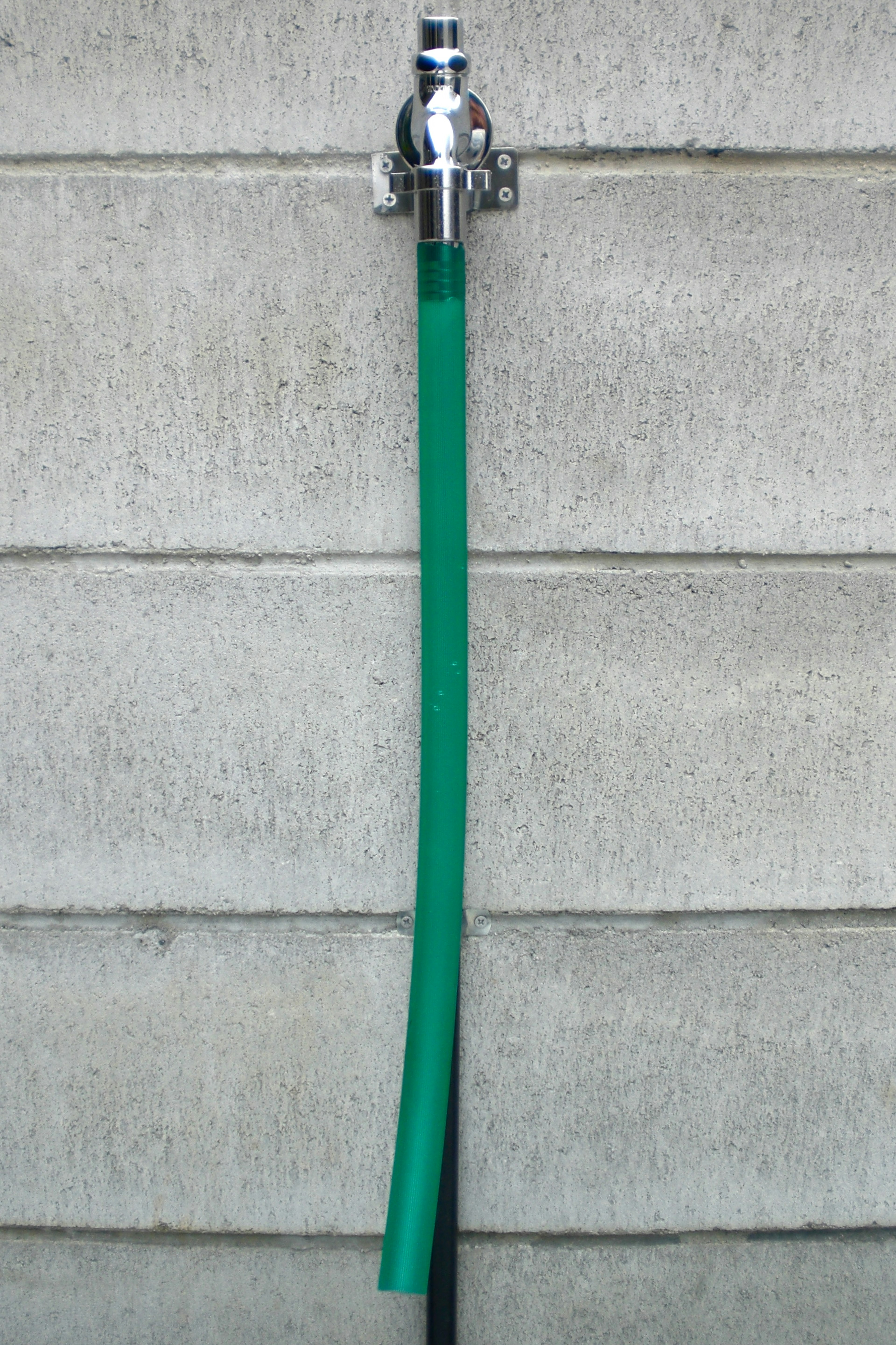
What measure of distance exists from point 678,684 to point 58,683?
83 centimetres

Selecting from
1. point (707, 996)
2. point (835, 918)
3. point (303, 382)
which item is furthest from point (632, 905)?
point (303, 382)

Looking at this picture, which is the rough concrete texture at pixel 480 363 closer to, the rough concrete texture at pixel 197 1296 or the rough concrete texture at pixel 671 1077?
the rough concrete texture at pixel 671 1077

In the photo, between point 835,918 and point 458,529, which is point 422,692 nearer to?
point 458,529

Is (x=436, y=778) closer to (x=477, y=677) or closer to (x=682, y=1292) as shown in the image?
(x=477, y=677)

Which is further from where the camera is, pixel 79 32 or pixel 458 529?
pixel 79 32

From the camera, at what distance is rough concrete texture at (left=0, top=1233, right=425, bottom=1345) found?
3.69ft

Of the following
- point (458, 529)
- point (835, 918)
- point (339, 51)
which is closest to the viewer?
point (458, 529)

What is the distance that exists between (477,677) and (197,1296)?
3.04ft

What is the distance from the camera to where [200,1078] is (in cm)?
113

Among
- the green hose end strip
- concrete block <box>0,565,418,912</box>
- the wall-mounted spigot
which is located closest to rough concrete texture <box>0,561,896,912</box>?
concrete block <box>0,565,418,912</box>

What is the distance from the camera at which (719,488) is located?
1083 millimetres

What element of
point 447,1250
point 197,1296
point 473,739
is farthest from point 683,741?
point 197,1296

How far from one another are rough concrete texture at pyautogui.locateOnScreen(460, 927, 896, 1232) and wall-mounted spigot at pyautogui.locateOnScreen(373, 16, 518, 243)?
87cm

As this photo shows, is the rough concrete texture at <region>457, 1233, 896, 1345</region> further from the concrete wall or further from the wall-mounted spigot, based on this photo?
the wall-mounted spigot
